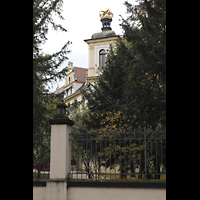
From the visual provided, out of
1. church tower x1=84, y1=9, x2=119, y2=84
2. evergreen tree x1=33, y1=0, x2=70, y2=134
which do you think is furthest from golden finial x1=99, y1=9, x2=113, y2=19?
evergreen tree x1=33, y1=0, x2=70, y2=134

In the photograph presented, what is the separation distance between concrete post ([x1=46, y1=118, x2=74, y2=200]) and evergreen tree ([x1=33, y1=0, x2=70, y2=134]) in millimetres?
2422

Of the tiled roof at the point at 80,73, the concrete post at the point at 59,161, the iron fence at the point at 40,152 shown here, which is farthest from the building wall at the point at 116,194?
the tiled roof at the point at 80,73

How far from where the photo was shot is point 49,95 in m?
12.2

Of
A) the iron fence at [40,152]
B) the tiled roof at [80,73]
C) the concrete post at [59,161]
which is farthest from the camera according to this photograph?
the tiled roof at [80,73]

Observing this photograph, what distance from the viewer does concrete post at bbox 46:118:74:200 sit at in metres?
7.19

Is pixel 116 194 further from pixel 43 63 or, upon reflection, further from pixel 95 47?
pixel 95 47

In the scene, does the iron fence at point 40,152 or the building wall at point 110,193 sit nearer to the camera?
the building wall at point 110,193

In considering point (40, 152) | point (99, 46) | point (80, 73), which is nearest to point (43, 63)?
point (40, 152)

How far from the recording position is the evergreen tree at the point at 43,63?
9.89 m

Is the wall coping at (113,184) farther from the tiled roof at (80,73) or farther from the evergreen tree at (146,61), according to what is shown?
the tiled roof at (80,73)

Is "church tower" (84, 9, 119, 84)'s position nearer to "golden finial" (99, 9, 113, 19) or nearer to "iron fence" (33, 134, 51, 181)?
"golden finial" (99, 9, 113, 19)

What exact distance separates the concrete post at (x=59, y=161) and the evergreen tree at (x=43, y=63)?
242 cm
